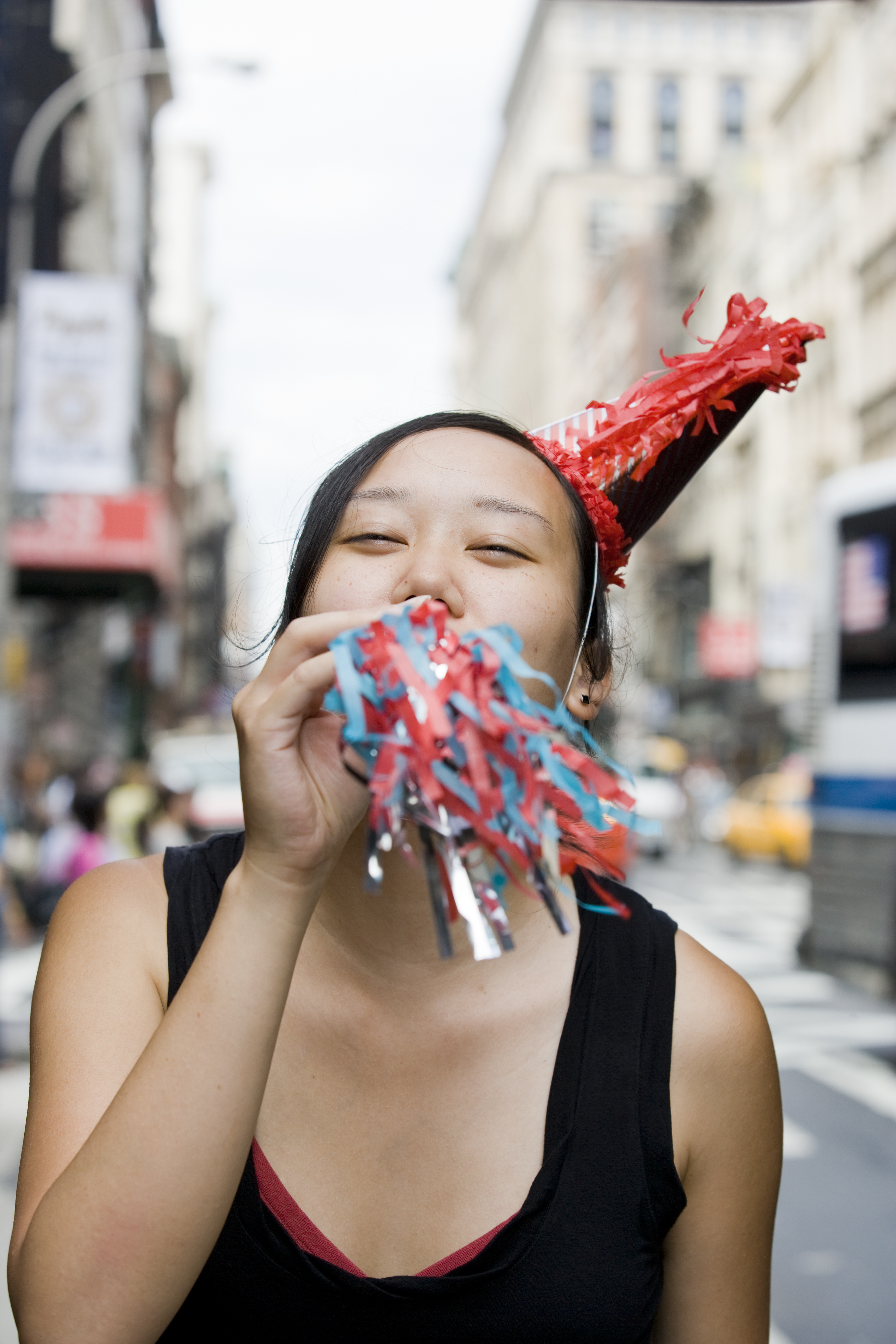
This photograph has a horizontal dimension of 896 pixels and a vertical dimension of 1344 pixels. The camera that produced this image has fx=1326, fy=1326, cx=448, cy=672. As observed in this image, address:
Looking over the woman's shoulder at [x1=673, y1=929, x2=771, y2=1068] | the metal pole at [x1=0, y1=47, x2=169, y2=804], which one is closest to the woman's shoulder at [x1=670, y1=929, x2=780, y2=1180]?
the woman's shoulder at [x1=673, y1=929, x2=771, y2=1068]

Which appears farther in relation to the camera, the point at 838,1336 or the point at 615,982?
the point at 838,1336

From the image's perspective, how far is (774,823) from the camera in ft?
71.7

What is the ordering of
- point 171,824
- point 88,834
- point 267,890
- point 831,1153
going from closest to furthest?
point 267,890, point 831,1153, point 88,834, point 171,824

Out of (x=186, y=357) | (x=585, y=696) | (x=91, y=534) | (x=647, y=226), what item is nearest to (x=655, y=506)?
(x=585, y=696)

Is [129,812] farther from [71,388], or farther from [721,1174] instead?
[721,1174]

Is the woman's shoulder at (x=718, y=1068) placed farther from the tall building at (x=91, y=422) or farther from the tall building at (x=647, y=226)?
the tall building at (x=647, y=226)

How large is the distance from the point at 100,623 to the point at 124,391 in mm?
21198

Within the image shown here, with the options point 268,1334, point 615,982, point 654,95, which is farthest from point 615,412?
point 654,95

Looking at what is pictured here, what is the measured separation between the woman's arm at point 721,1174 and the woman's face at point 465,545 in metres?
0.48

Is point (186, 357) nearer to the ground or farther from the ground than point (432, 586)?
farther from the ground

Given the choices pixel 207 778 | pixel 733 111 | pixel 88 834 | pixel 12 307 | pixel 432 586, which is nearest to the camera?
pixel 432 586

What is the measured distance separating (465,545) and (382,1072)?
65 cm

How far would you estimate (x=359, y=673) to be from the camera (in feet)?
3.80

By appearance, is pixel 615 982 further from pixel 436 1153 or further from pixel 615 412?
pixel 615 412
